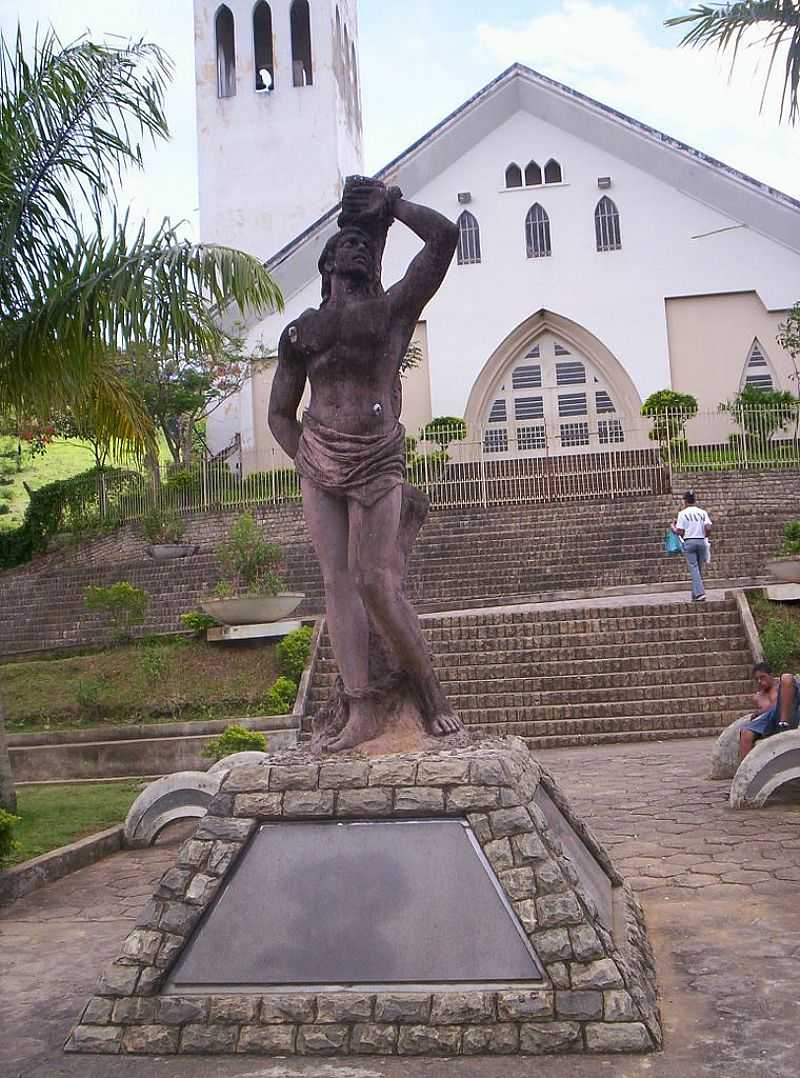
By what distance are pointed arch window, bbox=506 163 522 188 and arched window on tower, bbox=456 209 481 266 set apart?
1343 mm

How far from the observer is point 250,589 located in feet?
44.4

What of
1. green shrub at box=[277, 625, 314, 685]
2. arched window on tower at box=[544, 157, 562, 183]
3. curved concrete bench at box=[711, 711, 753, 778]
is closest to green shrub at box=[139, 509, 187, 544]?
green shrub at box=[277, 625, 314, 685]

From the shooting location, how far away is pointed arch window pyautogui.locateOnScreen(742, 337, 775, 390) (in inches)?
1104

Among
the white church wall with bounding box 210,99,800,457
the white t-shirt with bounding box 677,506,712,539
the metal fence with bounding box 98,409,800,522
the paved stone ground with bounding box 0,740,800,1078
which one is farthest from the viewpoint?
the white church wall with bounding box 210,99,800,457

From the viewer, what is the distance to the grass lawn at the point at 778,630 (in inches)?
447

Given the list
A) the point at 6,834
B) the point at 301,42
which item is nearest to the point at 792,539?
the point at 6,834

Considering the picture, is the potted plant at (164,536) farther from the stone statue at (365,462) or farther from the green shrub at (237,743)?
the stone statue at (365,462)

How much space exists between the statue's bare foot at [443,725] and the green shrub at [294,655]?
24.7ft

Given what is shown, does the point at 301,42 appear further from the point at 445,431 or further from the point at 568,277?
the point at 445,431

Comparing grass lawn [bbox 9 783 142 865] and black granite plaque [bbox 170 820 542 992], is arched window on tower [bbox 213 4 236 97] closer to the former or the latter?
grass lawn [bbox 9 783 142 865]

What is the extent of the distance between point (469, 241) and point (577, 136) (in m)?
3.72

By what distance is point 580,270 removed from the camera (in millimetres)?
28875

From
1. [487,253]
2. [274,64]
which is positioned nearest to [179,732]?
[487,253]

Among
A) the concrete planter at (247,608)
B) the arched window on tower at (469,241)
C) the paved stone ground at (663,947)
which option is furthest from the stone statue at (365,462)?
the arched window on tower at (469,241)
